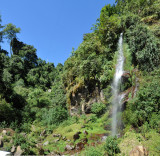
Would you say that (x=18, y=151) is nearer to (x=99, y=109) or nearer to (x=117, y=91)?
(x=99, y=109)

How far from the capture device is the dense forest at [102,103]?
639 cm

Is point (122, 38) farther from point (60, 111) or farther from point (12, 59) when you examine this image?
Result: point (12, 59)

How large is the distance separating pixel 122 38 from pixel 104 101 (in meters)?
8.10

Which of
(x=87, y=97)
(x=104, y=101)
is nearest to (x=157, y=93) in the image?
(x=104, y=101)

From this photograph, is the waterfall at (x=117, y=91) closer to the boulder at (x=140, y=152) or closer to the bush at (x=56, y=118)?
the boulder at (x=140, y=152)

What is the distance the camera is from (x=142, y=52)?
10367mm

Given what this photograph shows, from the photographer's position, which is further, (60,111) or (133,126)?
(60,111)

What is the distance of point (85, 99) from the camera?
604 inches

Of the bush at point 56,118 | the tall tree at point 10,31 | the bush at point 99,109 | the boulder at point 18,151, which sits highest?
the tall tree at point 10,31

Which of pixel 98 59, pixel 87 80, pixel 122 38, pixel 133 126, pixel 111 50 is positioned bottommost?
pixel 133 126

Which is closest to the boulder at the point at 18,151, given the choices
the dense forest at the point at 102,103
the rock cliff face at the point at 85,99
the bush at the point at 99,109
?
the dense forest at the point at 102,103

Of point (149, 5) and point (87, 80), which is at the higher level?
point (149, 5)

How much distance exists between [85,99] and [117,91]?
199 inches

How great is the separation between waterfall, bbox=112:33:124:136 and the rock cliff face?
205cm
